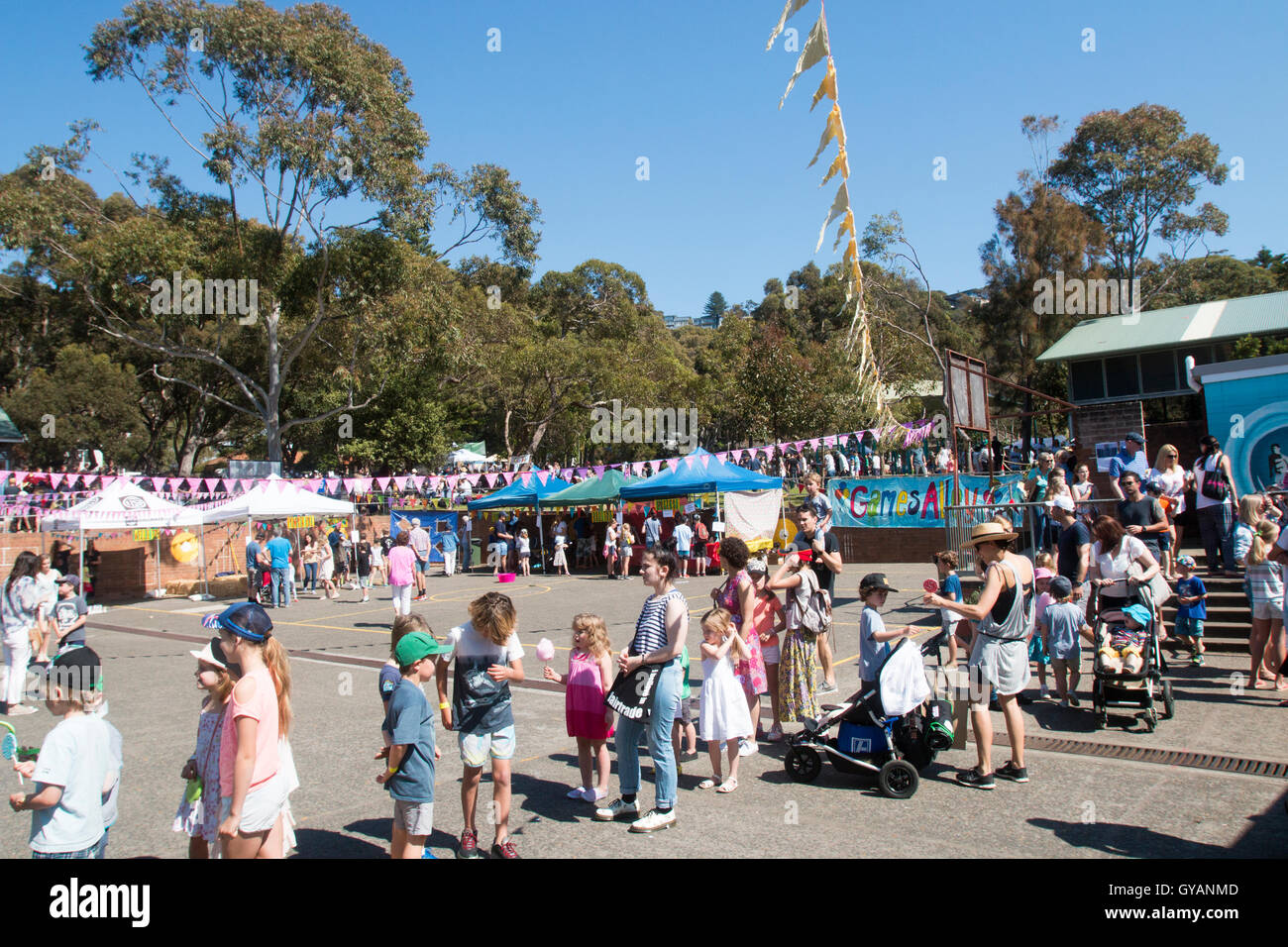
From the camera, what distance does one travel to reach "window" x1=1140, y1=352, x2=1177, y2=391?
84.4ft

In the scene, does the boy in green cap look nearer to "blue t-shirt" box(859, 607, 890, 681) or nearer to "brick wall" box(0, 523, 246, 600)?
"blue t-shirt" box(859, 607, 890, 681)

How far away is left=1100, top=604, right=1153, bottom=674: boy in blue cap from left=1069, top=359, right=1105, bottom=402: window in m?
22.8

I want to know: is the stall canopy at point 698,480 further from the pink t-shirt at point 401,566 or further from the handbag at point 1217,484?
the handbag at point 1217,484

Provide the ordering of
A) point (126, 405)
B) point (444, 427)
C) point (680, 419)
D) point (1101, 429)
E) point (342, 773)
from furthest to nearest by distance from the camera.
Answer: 1. point (680, 419)
2. point (444, 427)
3. point (126, 405)
4. point (1101, 429)
5. point (342, 773)

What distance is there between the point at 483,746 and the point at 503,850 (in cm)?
57

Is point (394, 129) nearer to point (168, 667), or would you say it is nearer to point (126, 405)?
point (126, 405)

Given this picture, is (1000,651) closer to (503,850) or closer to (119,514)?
(503,850)

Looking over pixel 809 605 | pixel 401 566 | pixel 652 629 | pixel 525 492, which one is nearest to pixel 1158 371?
pixel 525 492

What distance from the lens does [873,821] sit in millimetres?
5184

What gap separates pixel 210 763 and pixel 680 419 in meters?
46.3

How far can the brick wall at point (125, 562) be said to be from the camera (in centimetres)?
2253

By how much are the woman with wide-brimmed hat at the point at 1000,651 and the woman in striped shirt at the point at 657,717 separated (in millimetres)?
1916
